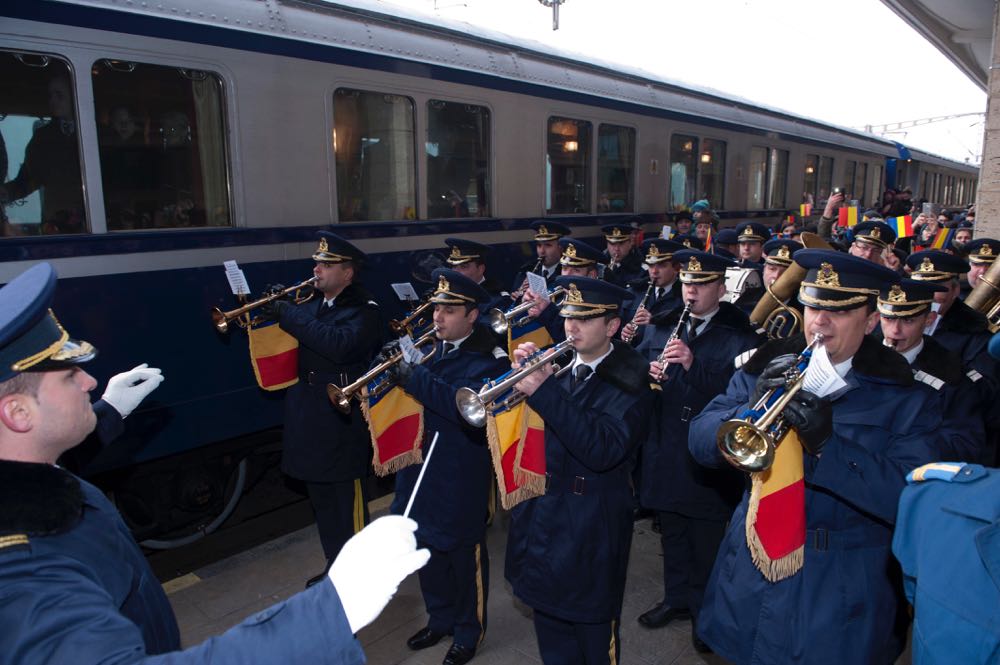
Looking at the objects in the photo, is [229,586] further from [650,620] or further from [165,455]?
[650,620]

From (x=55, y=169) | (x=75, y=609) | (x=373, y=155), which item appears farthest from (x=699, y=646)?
(x=55, y=169)

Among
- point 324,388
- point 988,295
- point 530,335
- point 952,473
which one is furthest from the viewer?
point 530,335

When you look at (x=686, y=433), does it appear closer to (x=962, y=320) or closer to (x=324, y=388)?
(x=962, y=320)

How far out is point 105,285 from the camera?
13.3 feet

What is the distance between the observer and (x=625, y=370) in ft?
9.90

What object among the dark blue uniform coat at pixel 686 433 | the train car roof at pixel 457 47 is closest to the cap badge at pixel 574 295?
the dark blue uniform coat at pixel 686 433

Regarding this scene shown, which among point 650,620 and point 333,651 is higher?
point 333,651

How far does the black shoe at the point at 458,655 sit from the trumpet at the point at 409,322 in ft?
8.12

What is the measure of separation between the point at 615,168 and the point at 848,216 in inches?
133

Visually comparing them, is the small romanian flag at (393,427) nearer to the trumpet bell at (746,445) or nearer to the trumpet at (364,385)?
the trumpet at (364,385)

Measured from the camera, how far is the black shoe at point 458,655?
12.1 feet

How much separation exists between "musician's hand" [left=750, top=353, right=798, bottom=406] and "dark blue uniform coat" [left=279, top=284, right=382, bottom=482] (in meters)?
2.58

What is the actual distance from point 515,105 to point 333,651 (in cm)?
610

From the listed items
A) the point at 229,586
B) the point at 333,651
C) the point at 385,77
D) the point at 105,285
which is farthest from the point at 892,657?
the point at 385,77
